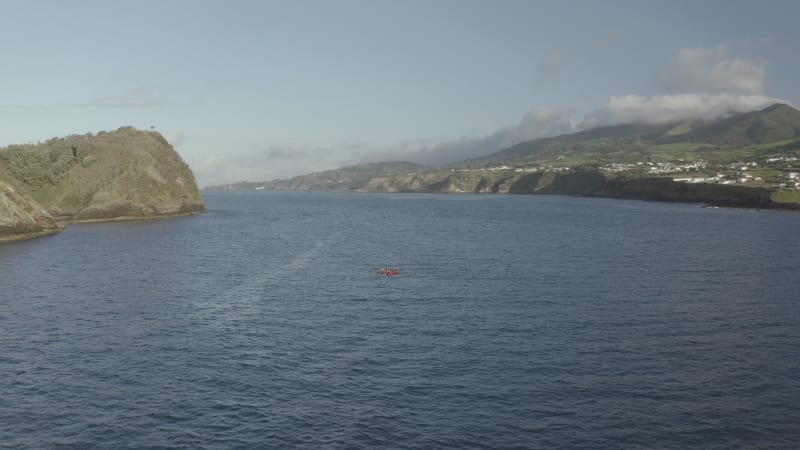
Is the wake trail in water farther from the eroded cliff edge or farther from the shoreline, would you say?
the eroded cliff edge

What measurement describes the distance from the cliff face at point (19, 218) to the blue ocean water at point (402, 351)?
33.7m

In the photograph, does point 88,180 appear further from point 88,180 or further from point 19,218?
point 19,218

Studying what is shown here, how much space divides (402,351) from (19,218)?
115273 mm

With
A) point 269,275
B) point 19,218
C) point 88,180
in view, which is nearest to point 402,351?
point 269,275

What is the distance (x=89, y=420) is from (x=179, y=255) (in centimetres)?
7306

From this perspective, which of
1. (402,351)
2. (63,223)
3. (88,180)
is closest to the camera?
(402,351)

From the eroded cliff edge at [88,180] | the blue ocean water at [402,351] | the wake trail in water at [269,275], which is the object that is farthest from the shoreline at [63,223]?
the wake trail in water at [269,275]

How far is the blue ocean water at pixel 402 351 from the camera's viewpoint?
36.1 meters

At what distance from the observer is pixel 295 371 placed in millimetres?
45875

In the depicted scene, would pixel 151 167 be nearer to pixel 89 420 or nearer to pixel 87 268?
pixel 87 268

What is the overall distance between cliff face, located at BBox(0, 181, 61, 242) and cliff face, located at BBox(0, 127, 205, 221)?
3543 centimetres

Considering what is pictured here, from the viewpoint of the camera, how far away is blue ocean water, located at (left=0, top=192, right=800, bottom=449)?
3609 cm

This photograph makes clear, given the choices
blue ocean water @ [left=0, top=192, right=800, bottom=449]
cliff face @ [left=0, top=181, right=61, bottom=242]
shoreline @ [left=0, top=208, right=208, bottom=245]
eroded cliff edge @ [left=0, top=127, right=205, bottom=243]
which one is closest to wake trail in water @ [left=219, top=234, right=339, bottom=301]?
blue ocean water @ [left=0, top=192, right=800, bottom=449]

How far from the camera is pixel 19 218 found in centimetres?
12888
